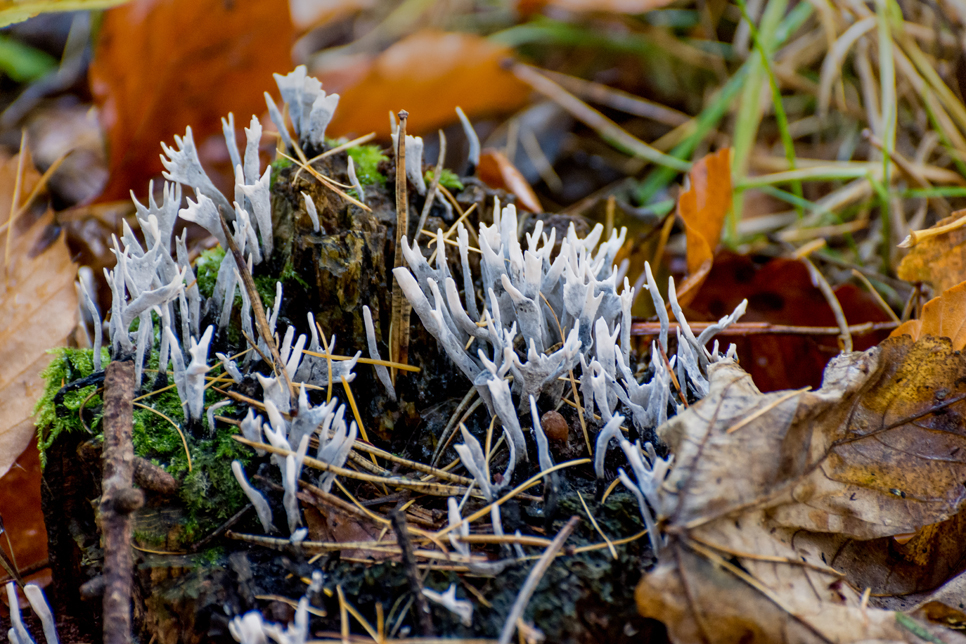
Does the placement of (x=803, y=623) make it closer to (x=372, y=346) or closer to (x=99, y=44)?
(x=372, y=346)

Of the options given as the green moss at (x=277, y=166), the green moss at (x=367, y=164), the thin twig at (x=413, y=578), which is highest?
the green moss at (x=277, y=166)

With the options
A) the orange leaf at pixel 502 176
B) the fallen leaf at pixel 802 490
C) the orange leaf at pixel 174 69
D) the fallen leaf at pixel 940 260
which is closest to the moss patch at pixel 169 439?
the fallen leaf at pixel 802 490

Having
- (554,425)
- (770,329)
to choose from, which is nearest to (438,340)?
(554,425)

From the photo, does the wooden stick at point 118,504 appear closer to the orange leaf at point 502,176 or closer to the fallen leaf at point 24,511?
→ the fallen leaf at point 24,511

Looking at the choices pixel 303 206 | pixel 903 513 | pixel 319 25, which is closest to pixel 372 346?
pixel 303 206

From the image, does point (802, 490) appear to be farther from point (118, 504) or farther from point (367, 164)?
point (367, 164)

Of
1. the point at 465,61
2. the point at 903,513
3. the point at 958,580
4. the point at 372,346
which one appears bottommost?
the point at 958,580

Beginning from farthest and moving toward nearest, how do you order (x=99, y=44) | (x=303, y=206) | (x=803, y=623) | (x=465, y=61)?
(x=465, y=61), (x=99, y=44), (x=303, y=206), (x=803, y=623)
